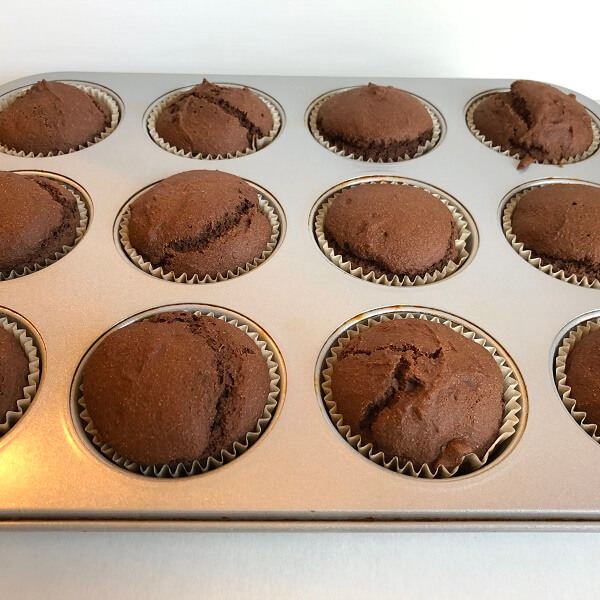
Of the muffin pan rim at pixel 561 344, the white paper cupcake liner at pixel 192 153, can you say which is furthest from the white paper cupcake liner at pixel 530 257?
the white paper cupcake liner at pixel 192 153

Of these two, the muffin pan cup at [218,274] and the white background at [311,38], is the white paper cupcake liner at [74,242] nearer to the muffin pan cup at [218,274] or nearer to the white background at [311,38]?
the muffin pan cup at [218,274]

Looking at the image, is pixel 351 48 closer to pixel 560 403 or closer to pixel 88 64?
pixel 88 64

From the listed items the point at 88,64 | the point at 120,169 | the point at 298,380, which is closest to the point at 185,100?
the point at 120,169

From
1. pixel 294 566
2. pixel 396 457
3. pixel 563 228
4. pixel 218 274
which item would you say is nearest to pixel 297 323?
pixel 218 274

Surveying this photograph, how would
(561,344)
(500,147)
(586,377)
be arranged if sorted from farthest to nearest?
(500,147) → (561,344) → (586,377)

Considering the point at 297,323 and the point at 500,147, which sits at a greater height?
the point at 500,147

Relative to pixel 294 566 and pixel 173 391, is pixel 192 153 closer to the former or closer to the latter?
pixel 173 391

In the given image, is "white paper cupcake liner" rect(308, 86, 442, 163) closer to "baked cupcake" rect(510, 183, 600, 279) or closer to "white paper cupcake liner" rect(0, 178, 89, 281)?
"baked cupcake" rect(510, 183, 600, 279)

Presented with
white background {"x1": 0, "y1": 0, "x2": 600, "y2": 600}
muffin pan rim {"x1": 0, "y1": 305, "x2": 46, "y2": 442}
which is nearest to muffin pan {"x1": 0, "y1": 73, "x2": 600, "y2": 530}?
muffin pan rim {"x1": 0, "y1": 305, "x2": 46, "y2": 442}
